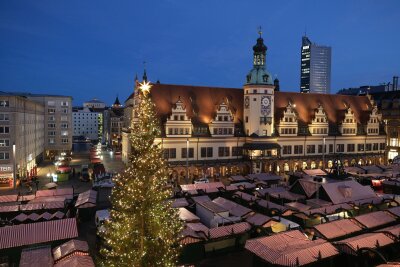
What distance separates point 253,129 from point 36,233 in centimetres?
3967

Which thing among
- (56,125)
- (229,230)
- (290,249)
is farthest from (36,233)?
(56,125)

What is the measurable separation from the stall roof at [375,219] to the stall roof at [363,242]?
2988 millimetres

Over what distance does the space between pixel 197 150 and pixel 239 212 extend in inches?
987

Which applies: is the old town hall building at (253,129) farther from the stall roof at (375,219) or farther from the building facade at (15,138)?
the stall roof at (375,219)

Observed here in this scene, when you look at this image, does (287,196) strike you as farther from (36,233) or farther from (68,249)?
(36,233)

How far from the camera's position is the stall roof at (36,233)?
67.1ft

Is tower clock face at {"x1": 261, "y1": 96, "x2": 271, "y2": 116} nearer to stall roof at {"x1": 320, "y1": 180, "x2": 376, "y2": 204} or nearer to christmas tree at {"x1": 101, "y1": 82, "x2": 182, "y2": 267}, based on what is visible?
stall roof at {"x1": 320, "y1": 180, "x2": 376, "y2": 204}

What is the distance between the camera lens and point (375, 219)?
964 inches

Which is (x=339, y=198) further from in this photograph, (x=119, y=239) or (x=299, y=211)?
(x=119, y=239)

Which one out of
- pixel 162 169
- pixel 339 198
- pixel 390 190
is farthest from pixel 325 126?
pixel 162 169

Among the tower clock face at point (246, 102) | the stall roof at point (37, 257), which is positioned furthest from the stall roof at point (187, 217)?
the tower clock face at point (246, 102)

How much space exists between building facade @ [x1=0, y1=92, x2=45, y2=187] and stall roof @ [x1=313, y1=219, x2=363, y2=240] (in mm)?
37941

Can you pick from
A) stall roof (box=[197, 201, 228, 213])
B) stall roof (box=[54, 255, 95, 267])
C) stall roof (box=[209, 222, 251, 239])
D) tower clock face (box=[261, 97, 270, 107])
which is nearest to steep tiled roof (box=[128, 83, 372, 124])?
tower clock face (box=[261, 97, 270, 107])

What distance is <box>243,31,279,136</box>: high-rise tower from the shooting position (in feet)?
181
